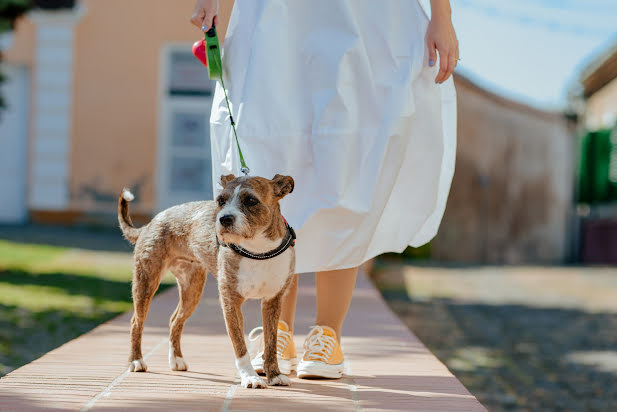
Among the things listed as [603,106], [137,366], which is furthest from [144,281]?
[603,106]

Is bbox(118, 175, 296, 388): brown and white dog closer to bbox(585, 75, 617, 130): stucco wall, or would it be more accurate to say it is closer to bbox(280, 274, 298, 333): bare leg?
bbox(280, 274, 298, 333): bare leg

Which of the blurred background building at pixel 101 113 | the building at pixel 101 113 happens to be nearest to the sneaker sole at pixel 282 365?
the blurred background building at pixel 101 113

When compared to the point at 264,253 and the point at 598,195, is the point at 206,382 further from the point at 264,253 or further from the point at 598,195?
the point at 598,195

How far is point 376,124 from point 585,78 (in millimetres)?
→ 18976

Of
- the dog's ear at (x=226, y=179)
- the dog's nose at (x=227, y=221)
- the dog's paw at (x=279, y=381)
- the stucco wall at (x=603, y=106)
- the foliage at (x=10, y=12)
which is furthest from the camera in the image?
the stucco wall at (x=603, y=106)

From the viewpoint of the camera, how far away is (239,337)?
283 centimetres

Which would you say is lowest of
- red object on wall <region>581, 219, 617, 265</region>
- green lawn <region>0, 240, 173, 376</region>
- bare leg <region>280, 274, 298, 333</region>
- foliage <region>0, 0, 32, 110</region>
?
red object on wall <region>581, 219, 617, 265</region>

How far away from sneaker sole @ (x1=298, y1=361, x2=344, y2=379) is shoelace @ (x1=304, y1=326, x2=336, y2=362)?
0.07 feet

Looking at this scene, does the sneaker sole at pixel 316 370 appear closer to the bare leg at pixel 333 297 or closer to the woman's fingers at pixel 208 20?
the bare leg at pixel 333 297

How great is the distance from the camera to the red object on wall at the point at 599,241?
16.6 metres

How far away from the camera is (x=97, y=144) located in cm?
1296

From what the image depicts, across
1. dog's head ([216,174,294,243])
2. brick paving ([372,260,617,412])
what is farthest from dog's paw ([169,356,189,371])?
brick paving ([372,260,617,412])

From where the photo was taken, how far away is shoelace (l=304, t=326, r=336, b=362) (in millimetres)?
3074

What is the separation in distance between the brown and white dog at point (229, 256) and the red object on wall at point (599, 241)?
48.6ft
